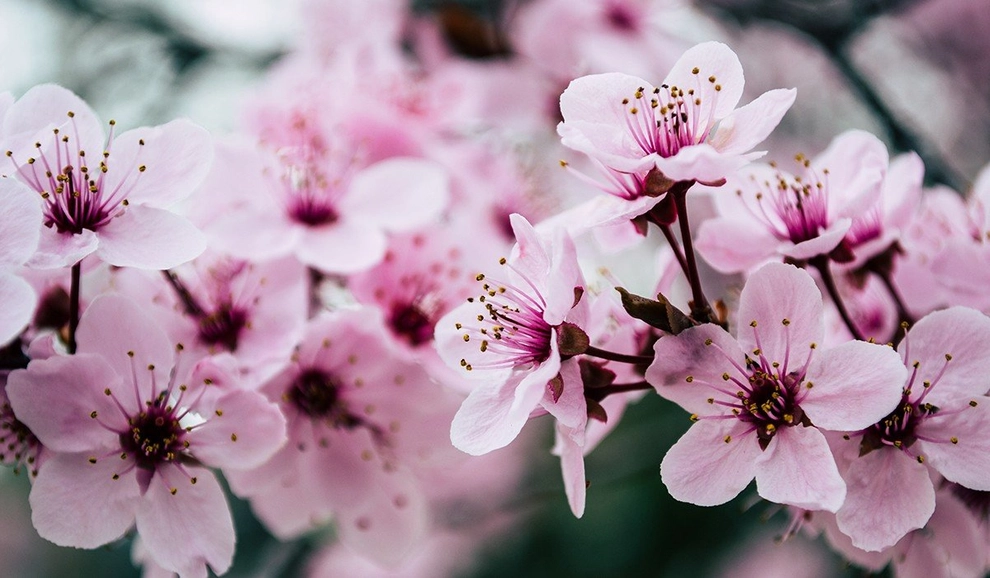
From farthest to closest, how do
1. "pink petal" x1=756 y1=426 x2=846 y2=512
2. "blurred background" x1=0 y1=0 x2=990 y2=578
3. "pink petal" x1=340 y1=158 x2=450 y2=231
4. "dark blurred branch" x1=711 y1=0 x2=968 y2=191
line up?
1. "blurred background" x1=0 y1=0 x2=990 y2=578
2. "dark blurred branch" x1=711 y1=0 x2=968 y2=191
3. "pink petal" x1=340 y1=158 x2=450 y2=231
4. "pink petal" x1=756 y1=426 x2=846 y2=512

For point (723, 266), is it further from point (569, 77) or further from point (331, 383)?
point (569, 77)

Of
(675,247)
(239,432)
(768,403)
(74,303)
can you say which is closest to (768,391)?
(768,403)

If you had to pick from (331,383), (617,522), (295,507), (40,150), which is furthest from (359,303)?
(617,522)

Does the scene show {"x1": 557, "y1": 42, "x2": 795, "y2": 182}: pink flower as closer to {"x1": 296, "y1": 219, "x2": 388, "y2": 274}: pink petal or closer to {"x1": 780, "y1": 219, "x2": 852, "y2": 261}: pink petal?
{"x1": 780, "y1": 219, "x2": 852, "y2": 261}: pink petal

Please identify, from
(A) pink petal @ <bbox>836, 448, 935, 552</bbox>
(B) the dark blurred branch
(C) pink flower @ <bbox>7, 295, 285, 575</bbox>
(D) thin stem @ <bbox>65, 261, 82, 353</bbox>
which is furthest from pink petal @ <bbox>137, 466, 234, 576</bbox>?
(B) the dark blurred branch

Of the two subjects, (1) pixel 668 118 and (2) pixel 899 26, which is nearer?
(1) pixel 668 118
